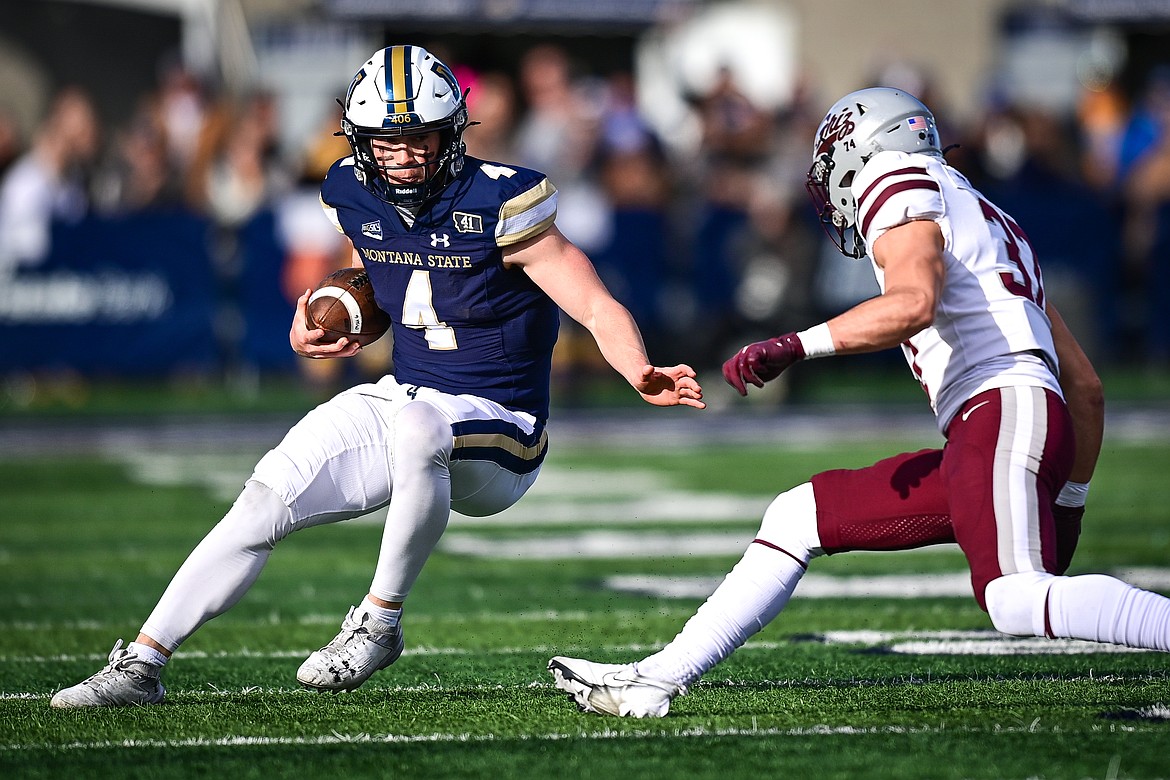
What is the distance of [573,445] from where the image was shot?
452 inches

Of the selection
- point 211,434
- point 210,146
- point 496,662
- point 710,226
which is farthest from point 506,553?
point 210,146

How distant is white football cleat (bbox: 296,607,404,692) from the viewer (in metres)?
4.30

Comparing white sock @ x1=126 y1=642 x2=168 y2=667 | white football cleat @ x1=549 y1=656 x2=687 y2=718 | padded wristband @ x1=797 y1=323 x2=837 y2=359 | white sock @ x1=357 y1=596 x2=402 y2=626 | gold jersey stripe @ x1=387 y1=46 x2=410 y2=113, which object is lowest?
white football cleat @ x1=549 y1=656 x2=687 y2=718

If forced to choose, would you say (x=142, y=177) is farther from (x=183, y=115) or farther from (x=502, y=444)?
(x=502, y=444)

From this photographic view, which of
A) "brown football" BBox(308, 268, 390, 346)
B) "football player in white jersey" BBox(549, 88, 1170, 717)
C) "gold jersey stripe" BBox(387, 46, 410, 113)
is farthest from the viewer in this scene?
"brown football" BBox(308, 268, 390, 346)

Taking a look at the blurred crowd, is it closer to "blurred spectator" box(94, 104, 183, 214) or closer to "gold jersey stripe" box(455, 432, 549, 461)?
"blurred spectator" box(94, 104, 183, 214)

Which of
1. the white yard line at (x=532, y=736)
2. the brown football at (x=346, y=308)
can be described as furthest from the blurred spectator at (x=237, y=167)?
the white yard line at (x=532, y=736)

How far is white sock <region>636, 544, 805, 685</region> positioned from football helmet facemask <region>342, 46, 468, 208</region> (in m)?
1.34

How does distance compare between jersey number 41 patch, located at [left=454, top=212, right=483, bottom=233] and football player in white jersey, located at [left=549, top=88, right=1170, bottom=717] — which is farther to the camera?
jersey number 41 patch, located at [left=454, top=212, right=483, bottom=233]

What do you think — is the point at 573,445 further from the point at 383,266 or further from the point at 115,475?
the point at 383,266

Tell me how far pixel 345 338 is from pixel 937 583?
2.89m

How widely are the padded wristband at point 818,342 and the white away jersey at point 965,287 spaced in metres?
0.26

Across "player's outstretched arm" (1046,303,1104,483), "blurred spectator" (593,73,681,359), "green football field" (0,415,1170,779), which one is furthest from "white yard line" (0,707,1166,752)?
"blurred spectator" (593,73,681,359)

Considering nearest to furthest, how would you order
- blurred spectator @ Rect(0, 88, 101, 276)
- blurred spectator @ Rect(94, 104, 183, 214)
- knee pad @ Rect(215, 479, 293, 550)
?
knee pad @ Rect(215, 479, 293, 550) < blurred spectator @ Rect(0, 88, 101, 276) < blurred spectator @ Rect(94, 104, 183, 214)
